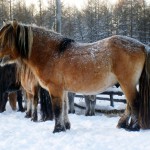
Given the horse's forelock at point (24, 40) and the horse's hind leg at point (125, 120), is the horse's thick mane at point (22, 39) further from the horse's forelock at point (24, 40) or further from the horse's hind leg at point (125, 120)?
the horse's hind leg at point (125, 120)

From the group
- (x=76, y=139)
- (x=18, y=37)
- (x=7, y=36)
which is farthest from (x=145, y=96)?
(x=7, y=36)

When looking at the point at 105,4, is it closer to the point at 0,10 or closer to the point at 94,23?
the point at 94,23

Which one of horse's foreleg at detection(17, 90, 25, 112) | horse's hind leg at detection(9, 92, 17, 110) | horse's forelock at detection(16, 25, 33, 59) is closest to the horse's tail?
horse's forelock at detection(16, 25, 33, 59)

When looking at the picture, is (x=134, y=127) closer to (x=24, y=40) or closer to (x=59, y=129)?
(x=59, y=129)

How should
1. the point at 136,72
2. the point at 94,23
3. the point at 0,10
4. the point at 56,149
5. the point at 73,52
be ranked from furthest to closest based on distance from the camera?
the point at 94,23, the point at 0,10, the point at 73,52, the point at 136,72, the point at 56,149

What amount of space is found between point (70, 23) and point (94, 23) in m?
3.28

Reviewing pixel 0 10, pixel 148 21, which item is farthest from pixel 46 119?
pixel 148 21

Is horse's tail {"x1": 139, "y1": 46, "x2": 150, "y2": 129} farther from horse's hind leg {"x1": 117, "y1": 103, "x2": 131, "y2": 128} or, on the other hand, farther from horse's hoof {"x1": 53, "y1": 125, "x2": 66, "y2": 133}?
horse's hoof {"x1": 53, "y1": 125, "x2": 66, "y2": 133}

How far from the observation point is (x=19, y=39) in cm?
666

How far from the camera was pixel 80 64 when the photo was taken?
6.45 m

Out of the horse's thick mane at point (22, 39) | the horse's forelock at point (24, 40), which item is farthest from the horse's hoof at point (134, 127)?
the horse's forelock at point (24, 40)

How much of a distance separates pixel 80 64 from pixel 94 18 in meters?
41.9

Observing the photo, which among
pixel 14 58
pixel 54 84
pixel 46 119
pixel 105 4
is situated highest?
pixel 105 4

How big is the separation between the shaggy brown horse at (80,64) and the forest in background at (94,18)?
3172cm
